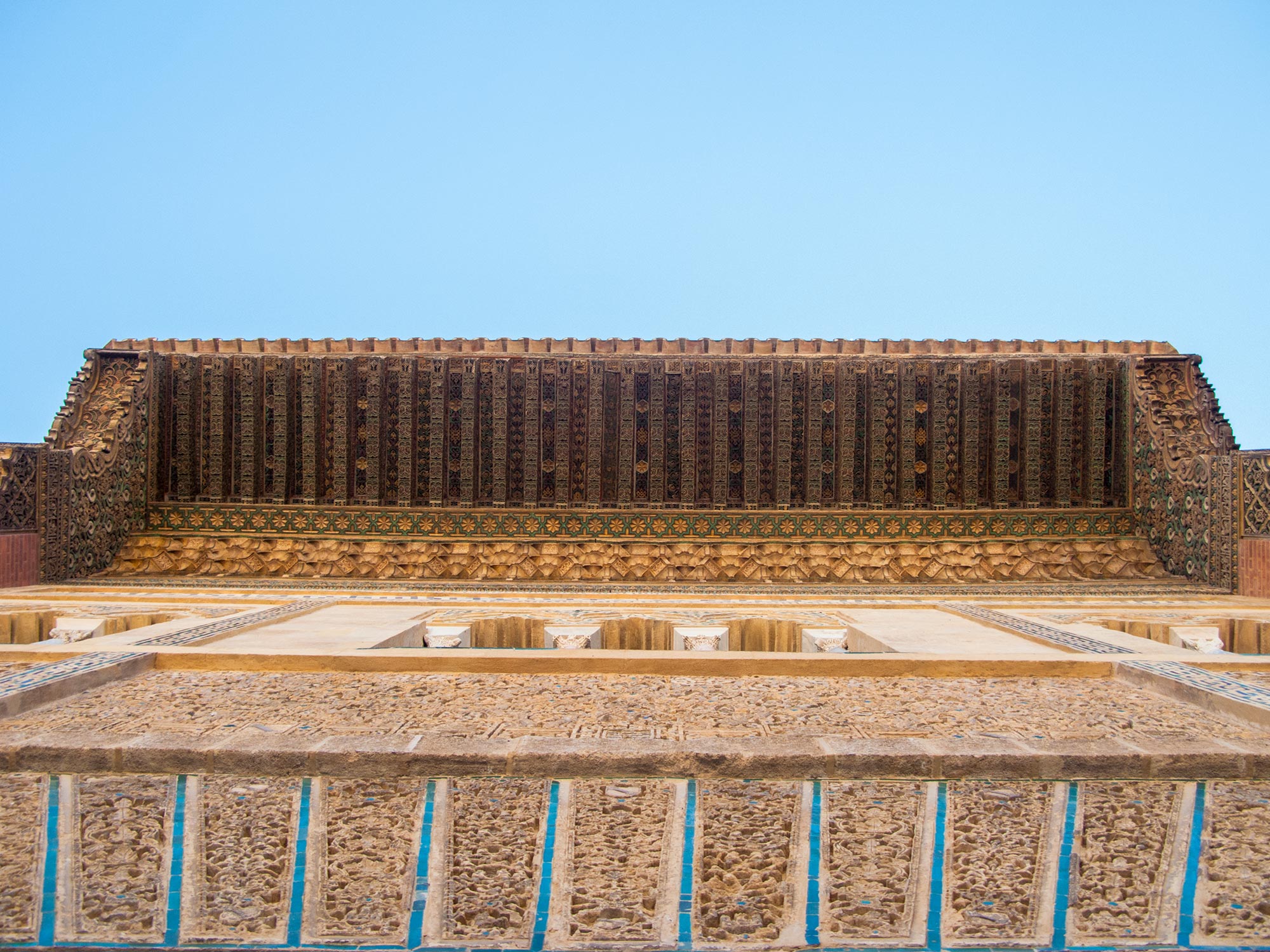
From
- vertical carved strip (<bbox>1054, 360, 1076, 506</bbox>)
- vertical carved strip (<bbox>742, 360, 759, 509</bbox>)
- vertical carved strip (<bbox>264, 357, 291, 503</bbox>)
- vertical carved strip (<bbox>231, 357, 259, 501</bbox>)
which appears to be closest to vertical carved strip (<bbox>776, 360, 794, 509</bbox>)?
A: vertical carved strip (<bbox>742, 360, 759, 509</bbox>)

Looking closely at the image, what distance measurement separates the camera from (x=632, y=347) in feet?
21.8

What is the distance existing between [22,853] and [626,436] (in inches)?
204

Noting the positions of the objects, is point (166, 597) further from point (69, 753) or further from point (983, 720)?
point (983, 720)

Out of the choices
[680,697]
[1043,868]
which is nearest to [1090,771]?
[1043,868]

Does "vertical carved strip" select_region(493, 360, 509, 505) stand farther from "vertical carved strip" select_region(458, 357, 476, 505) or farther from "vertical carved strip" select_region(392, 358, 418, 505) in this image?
"vertical carved strip" select_region(392, 358, 418, 505)

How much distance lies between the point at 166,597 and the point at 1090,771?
5093 mm

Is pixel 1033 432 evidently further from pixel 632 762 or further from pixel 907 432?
pixel 632 762

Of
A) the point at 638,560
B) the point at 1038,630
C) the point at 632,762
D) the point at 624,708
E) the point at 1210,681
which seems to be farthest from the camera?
the point at 638,560

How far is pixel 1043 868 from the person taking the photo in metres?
1.92

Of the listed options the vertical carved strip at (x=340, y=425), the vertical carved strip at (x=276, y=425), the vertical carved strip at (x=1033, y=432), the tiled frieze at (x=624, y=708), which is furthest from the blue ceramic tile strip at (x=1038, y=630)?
the vertical carved strip at (x=276, y=425)

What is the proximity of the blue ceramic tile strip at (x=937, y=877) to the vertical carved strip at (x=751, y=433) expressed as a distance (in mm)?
4695

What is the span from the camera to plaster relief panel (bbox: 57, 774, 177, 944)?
1830 millimetres

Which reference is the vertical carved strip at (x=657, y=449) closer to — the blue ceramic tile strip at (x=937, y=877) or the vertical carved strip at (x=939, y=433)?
the vertical carved strip at (x=939, y=433)

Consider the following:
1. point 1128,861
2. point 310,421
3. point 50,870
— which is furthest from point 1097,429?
point 50,870
